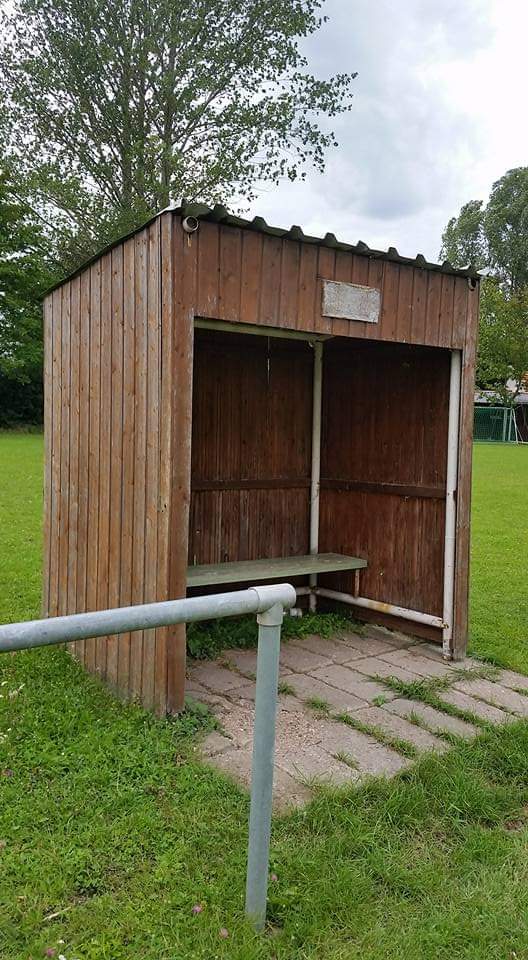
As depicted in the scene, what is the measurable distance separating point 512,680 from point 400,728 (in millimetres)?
1102

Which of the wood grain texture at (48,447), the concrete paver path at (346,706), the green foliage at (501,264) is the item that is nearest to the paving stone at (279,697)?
the concrete paver path at (346,706)

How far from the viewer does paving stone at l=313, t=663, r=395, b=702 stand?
379 centimetres

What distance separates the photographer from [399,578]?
497cm

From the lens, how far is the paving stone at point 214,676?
385cm

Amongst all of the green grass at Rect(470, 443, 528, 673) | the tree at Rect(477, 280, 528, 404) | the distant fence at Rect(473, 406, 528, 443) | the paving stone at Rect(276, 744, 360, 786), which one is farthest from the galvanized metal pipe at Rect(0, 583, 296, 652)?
the distant fence at Rect(473, 406, 528, 443)

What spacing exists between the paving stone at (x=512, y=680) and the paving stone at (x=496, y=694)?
55 millimetres

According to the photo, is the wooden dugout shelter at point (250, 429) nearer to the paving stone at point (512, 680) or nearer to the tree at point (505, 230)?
the paving stone at point (512, 680)

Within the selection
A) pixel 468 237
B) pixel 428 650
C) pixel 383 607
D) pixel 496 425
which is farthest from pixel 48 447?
pixel 468 237

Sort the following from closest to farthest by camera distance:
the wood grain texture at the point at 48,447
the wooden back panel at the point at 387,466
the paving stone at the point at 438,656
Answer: the paving stone at the point at 438,656
the wood grain texture at the point at 48,447
the wooden back panel at the point at 387,466

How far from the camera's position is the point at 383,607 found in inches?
198

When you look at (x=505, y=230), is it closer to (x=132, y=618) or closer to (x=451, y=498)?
(x=451, y=498)

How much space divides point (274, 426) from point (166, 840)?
343 cm

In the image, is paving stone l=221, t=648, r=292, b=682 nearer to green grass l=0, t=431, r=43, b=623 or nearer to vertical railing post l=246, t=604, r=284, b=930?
green grass l=0, t=431, r=43, b=623

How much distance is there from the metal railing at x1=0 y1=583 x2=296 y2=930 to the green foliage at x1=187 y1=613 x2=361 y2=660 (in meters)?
2.40
